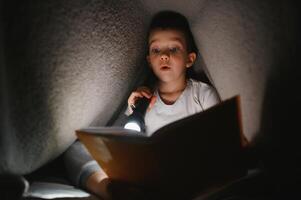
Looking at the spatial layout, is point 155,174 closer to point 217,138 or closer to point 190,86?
point 217,138

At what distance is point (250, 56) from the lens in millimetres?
1067

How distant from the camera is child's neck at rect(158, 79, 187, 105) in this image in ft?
5.21

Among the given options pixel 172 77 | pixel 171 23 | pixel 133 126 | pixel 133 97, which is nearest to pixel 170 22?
pixel 171 23

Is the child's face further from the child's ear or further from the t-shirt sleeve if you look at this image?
the t-shirt sleeve

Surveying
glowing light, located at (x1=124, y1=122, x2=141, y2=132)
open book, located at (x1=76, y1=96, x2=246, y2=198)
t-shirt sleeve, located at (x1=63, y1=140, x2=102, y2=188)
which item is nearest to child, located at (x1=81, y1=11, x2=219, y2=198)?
glowing light, located at (x1=124, y1=122, x2=141, y2=132)

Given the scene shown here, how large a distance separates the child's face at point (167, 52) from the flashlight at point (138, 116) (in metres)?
0.13

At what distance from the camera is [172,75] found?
1.50m

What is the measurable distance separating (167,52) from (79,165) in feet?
1.86

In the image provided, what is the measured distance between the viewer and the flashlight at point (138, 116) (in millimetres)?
1361

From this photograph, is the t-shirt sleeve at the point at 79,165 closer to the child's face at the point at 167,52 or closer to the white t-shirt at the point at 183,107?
the white t-shirt at the point at 183,107

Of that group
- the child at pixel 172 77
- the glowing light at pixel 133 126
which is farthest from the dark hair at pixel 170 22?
the glowing light at pixel 133 126

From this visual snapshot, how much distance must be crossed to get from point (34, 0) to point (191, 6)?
0.58 metres

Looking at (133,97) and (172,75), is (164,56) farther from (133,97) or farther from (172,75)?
(133,97)

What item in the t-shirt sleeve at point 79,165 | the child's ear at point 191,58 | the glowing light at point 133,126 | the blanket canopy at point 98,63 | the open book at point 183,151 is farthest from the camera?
the child's ear at point 191,58
